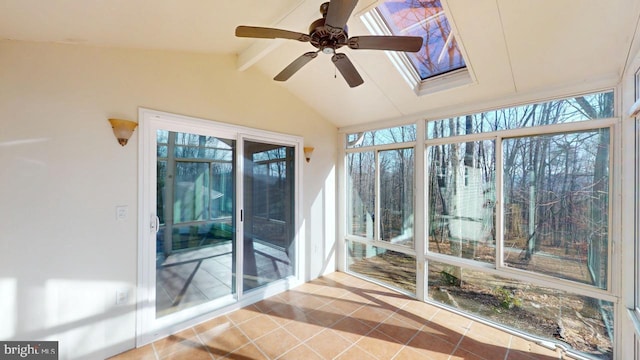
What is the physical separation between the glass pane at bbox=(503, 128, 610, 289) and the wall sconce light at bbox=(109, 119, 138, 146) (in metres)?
3.68

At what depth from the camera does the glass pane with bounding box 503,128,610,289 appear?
213 centimetres

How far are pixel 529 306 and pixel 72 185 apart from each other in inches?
173

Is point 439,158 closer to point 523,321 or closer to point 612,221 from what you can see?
point 612,221

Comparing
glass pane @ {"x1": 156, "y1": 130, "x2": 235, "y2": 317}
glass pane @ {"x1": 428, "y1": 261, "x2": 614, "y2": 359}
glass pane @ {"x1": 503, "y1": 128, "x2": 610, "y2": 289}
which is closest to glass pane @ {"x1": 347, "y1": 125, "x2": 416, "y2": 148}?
glass pane @ {"x1": 503, "y1": 128, "x2": 610, "y2": 289}

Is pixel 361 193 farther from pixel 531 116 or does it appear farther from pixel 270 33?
pixel 270 33

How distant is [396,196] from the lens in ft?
11.7

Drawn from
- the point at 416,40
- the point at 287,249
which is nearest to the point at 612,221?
the point at 416,40

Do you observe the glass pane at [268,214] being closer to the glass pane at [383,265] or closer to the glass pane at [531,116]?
the glass pane at [383,265]

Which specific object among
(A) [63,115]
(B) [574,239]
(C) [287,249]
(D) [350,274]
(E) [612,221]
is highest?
(A) [63,115]

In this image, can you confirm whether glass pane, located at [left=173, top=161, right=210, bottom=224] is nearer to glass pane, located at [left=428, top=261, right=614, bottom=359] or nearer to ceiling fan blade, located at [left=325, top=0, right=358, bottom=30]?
ceiling fan blade, located at [left=325, top=0, right=358, bottom=30]

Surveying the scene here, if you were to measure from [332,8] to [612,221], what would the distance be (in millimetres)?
2812

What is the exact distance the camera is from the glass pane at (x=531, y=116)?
7.02 feet

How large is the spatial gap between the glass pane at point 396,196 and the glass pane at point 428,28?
1.16 metres

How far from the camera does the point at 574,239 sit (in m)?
2.23
